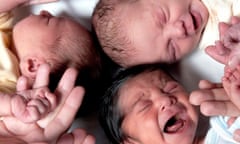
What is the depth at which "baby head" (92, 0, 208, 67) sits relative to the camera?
1118 mm

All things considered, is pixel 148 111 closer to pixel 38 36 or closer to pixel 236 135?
pixel 236 135

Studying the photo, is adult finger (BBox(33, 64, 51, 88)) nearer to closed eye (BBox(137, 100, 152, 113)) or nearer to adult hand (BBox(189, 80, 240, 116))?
closed eye (BBox(137, 100, 152, 113))

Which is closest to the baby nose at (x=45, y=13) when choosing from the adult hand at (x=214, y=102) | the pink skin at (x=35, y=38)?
the pink skin at (x=35, y=38)

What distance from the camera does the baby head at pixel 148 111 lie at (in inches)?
37.8

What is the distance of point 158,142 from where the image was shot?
3.16 feet

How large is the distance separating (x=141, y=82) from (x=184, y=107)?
11 centimetres

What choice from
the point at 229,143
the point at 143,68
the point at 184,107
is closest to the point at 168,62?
the point at 143,68

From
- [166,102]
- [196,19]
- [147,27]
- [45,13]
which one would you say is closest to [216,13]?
[196,19]

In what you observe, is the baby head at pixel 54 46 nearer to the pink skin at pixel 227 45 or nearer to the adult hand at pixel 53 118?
the adult hand at pixel 53 118

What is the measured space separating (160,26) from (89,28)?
0.73 ft

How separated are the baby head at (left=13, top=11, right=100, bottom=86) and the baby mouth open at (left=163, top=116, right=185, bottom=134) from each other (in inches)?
9.8

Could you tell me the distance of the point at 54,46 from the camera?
111cm

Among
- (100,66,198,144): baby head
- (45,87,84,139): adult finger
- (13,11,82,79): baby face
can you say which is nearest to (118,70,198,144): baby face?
(100,66,198,144): baby head

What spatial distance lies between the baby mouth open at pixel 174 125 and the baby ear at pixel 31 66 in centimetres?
33
